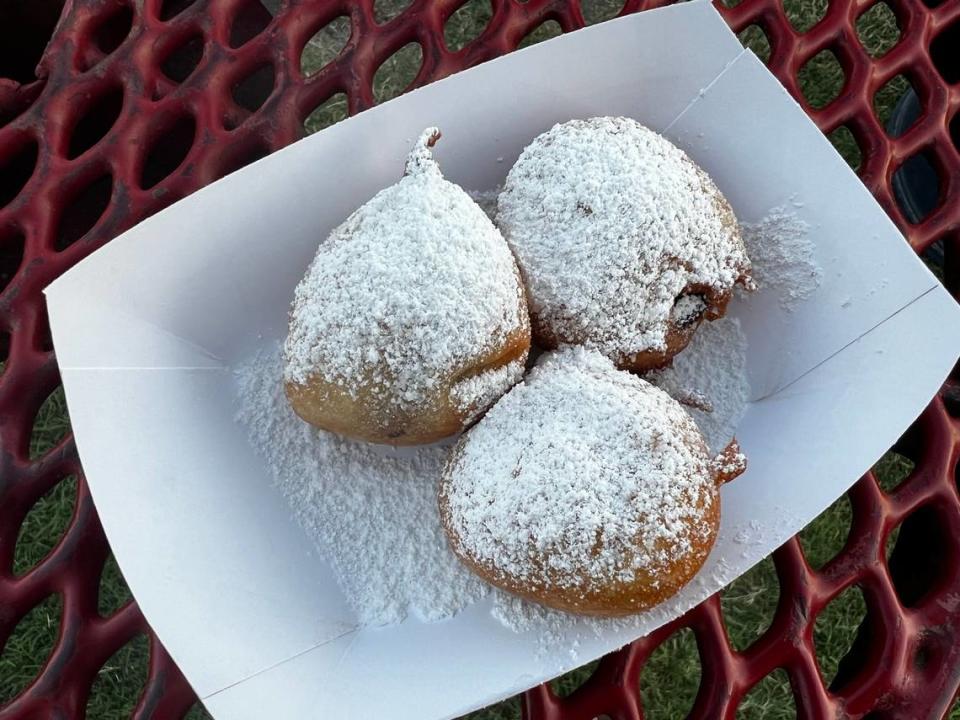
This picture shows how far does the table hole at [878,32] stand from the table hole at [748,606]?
3.33 ft

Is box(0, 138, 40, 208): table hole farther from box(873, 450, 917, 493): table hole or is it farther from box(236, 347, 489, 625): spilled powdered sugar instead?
box(873, 450, 917, 493): table hole

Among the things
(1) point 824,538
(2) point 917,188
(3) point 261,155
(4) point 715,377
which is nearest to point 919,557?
(4) point 715,377

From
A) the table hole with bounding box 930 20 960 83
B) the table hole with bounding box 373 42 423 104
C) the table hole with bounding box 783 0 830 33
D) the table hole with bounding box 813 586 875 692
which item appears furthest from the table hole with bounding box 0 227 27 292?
the table hole with bounding box 783 0 830 33

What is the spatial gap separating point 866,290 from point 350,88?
0.60 m

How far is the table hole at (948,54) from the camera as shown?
1.08 meters

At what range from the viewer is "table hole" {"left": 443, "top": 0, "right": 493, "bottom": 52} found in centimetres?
164

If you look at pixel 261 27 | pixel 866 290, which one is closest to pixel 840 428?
pixel 866 290

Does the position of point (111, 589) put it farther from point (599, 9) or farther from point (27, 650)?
point (599, 9)

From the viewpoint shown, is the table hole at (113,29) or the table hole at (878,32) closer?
the table hole at (113,29)

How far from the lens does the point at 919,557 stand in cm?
93

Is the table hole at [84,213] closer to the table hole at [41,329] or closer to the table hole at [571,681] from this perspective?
the table hole at [41,329]

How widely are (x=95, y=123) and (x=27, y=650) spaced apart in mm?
854

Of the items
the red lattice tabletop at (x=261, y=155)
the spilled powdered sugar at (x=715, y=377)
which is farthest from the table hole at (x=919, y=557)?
the spilled powdered sugar at (x=715, y=377)

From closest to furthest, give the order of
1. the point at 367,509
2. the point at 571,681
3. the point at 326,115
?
the point at 367,509, the point at 571,681, the point at 326,115
